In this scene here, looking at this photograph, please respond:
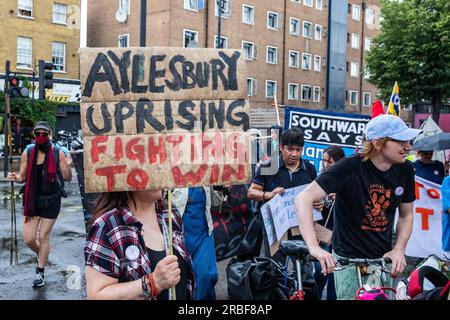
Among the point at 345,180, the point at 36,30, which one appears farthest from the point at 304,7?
the point at 345,180

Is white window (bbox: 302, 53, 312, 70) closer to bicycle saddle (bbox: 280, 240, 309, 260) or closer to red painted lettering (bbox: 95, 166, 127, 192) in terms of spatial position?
bicycle saddle (bbox: 280, 240, 309, 260)

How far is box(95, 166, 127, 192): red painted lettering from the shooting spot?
2.61m

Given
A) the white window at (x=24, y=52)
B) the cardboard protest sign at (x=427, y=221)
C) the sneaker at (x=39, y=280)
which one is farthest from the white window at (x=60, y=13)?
the cardboard protest sign at (x=427, y=221)

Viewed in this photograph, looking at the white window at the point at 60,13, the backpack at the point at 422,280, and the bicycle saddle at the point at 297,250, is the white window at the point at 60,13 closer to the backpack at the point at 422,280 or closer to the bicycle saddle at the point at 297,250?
the bicycle saddle at the point at 297,250

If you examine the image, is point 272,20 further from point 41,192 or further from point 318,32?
point 41,192

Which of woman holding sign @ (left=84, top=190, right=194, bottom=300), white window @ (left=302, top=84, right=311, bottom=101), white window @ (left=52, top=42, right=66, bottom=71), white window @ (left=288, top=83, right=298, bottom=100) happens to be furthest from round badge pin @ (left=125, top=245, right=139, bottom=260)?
white window @ (left=302, top=84, right=311, bottom=101)

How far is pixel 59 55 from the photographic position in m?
36.3

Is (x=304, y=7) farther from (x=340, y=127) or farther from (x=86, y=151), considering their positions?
(x=86, y=151)

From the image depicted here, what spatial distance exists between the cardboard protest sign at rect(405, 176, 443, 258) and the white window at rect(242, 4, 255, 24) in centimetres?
3556

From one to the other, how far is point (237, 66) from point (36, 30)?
35191mm

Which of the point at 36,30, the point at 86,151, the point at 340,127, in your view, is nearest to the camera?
the point at 86,151

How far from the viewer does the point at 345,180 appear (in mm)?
3537

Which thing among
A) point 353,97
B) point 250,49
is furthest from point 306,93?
point 250,49

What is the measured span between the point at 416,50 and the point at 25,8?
2371 cm
